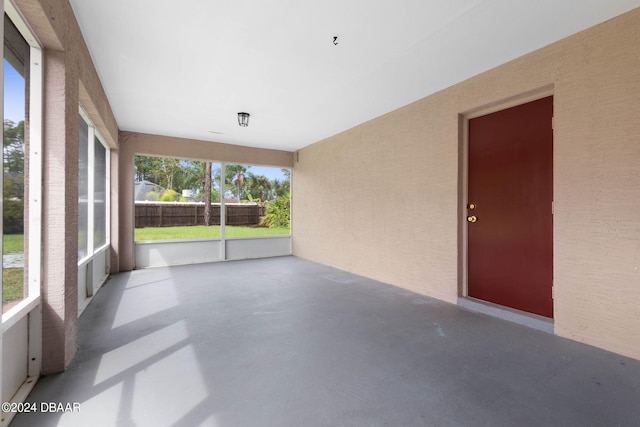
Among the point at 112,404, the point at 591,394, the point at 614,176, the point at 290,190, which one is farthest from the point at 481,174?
the point at 290,190

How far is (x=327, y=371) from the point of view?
2.14 metres

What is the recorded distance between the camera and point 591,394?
1901 millimetres

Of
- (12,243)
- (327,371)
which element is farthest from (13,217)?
(327,371)

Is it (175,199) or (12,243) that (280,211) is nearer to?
(175,199)

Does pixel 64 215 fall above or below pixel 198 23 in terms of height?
below

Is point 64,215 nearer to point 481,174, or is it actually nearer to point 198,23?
point 198,23

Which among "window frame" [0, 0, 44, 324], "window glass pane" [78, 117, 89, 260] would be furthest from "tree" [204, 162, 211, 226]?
"window frame" [0, 0, 44, 324]

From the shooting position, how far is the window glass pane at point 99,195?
434 cm

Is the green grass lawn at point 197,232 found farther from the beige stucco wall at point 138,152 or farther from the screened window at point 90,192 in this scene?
the screened window at point 90,192

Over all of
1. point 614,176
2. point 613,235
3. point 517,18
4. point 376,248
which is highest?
point 517,18

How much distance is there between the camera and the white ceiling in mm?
2348

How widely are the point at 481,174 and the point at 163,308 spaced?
4.23 m

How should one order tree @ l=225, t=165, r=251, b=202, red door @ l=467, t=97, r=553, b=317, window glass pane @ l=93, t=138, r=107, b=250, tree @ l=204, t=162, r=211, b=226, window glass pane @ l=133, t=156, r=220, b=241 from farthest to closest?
tree @ l=225, t=165, r=251, b=202 < tree @ l=204, t=162, r=211, b=226 < window glass pane @ l=133, t=156, r=220, b=241 < window glass pane @ l=93, t=138, r=107, b=250 < red door @ l=467, t=97, r=553, b=317

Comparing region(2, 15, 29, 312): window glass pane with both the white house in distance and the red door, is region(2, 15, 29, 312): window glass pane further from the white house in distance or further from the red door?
the red door
